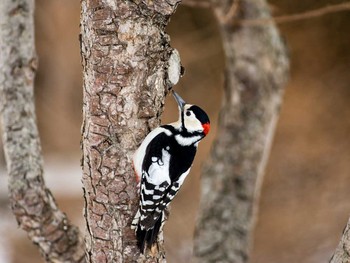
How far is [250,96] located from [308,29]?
2.11m

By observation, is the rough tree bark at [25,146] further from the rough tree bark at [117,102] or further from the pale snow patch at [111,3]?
the pale snow patch at [111,3]

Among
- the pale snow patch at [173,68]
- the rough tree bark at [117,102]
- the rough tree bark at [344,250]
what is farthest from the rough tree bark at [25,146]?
the rough tree bark at [344,250]

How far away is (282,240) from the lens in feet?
16.7

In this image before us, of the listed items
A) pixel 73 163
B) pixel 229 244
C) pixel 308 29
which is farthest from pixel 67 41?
pixel 229 244

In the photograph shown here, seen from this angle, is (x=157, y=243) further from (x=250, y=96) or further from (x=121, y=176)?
(x=250, y=96)

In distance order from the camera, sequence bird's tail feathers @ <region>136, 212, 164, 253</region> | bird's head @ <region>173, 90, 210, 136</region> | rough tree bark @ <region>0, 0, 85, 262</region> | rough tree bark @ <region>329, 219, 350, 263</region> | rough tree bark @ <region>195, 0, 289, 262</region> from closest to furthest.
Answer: rough tree bark @ <region>329, 219, 350, 263</region>
bird's tail feathers @ <region>136, 212, 164, 253</region>
bird's head @ <region>173, 90, 210, 136</region>
rough tree bark @ <region>0, 0, 85, 262</region>
rough tree bark @ <region>195, 0, 289, 262</region>

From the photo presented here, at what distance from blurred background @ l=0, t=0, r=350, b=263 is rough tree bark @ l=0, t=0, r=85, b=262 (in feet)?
8.11

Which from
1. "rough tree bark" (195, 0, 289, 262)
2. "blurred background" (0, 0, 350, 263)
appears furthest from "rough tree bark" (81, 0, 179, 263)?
"blurred background" (0, 0, 350, 263)

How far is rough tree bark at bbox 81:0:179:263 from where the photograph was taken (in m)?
1.79

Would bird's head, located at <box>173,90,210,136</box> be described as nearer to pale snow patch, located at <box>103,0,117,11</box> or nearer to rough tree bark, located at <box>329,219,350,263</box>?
pale snow patch, located at <box>103,0,117,11</box>

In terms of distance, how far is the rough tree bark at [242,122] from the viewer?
3195mm

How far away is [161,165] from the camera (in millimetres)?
2090

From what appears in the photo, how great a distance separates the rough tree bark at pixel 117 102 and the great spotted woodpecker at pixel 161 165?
0.03 metres

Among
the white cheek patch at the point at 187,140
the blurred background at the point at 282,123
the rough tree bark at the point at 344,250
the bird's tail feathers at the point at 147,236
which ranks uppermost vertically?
the blurred background at the point at 282,123
